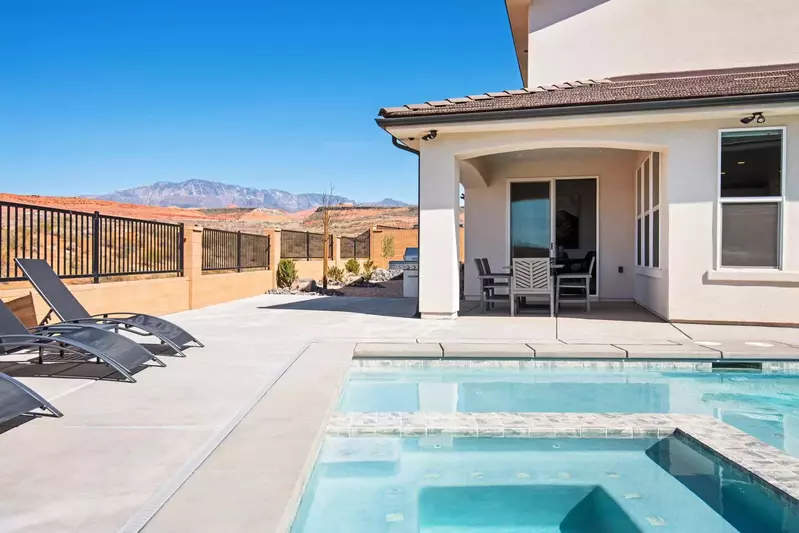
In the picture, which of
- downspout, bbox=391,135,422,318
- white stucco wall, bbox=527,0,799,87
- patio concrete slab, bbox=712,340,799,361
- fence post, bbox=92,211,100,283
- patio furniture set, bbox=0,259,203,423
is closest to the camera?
patio furniture set, bbox=0,259,203,423

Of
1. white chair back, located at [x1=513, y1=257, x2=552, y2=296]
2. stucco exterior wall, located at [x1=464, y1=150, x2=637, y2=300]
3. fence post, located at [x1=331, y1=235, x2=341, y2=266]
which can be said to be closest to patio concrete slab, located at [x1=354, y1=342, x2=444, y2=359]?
white chair back, located at [x1=513, y1=257, x2=552, y2=296]

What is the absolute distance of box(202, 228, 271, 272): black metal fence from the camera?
13.5 m

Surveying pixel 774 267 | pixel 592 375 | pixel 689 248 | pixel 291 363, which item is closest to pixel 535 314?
pixel 689 248

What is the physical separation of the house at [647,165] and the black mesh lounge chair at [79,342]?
566 centimetres

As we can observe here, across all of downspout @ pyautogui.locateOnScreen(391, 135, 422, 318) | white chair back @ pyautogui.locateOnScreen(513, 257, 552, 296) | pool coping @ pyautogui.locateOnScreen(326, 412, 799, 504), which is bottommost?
pool coping @ pyautogui.locateOnScreen(326, 412, 799, 504)

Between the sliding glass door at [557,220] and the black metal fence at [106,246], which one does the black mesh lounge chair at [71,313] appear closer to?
the black metal fence at [106,246]

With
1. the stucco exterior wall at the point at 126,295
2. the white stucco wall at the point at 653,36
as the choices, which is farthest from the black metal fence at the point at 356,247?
the stucco exterior wall at the point at 126,295

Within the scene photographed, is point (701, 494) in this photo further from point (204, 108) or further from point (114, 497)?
point (204, 108)

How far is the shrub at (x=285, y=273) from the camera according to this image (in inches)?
701

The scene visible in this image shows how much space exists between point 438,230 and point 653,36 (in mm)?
→ 7997

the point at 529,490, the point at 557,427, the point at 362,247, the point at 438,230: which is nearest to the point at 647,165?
the point at 438,230

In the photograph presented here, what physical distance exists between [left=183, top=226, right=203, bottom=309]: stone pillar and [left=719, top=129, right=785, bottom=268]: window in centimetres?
1013

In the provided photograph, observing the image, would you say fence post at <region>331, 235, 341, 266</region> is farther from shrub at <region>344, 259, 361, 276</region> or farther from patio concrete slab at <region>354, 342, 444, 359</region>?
patio concrete slab at <region>354, 342, 444, 359</region>

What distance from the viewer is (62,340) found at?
469 centimetres
